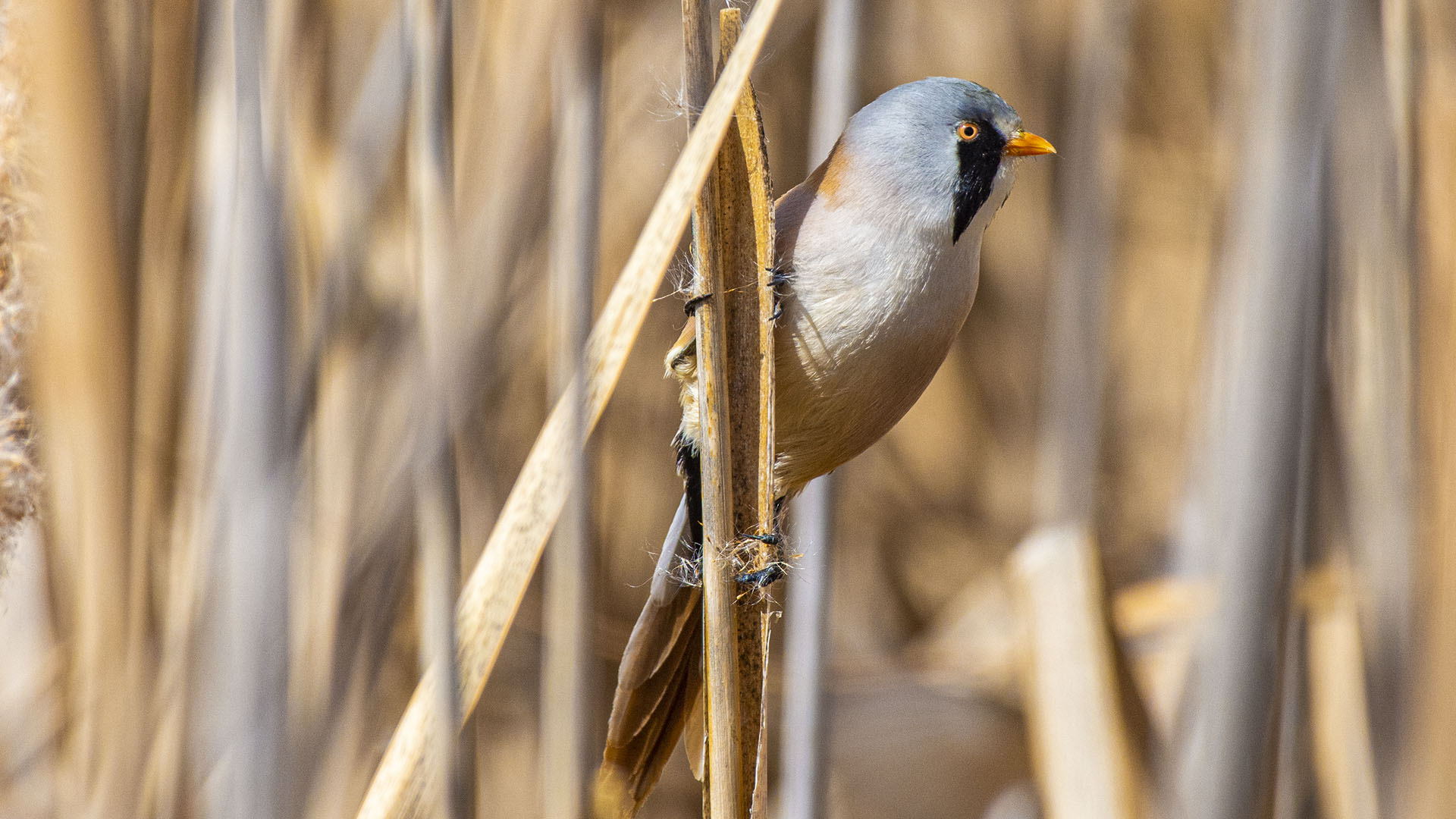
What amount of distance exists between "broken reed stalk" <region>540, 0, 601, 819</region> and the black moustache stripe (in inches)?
12.1

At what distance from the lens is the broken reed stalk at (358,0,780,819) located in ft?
2.00

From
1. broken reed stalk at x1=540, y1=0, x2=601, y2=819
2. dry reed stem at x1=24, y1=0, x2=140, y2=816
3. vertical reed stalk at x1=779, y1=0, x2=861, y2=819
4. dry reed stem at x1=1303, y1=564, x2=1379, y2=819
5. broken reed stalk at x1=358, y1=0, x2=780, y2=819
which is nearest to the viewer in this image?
broken reed stalk at x1=358, y1=0, x2=780, y2=819

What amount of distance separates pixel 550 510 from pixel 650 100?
1165 mm

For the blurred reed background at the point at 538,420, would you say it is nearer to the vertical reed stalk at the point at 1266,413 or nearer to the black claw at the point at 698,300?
the vertical reed stalk at the point at 1266,413

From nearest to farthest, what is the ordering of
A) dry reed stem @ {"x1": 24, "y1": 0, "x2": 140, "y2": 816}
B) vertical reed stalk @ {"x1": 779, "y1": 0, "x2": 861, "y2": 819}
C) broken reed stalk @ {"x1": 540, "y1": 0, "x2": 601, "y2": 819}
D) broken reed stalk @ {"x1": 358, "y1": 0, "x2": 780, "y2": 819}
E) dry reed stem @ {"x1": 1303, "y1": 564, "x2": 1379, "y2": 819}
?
1. broken reed stalk @ {"x1": 358, "y1": 0, "x2": 780, "y2": 819}
2. dry reed stem @ {"x1": 24, "y1": 0, "x2": 140, "y2": 816}
3. broken reed stalk @ {"x1": 540, "y1": 0, "x2": 601, "y2": 819}
4. dry reed stem @ {"x1": 1303, "y1": 564, "x2": 1379, "y2": 819}
5. vertical reed stalk @ {"x1": 779, "y1": 0, "x2": 861, "y2": 819}

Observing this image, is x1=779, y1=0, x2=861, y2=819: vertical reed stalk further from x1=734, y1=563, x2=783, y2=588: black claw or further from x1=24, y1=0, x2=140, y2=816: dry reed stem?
x1=24, y1=0, x2=140, y2=816: dry reed stem

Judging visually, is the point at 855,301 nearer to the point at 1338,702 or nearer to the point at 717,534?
the point at 717,534

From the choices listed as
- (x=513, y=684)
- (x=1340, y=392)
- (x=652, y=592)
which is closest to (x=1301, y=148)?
(x=1340, y=392)

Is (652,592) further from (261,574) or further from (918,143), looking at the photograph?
(918,143)

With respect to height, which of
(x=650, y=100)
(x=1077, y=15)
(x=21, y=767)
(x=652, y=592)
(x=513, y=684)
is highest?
(x=1077, y=15)

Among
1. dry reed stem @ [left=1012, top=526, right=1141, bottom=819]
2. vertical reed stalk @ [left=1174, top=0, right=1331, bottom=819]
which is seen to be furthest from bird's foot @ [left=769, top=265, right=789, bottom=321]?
dry reed stem @ [left=1012, top=526, right=1141, bottom=819]

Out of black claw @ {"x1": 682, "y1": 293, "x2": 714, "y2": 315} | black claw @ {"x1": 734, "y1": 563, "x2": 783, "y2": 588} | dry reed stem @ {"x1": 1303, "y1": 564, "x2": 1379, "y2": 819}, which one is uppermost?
black claw @ {"x1": 682, "y1": 293, "x2": 714, "y2": 315}

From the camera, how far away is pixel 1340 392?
917 millimetres

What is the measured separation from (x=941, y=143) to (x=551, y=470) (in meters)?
0.47
